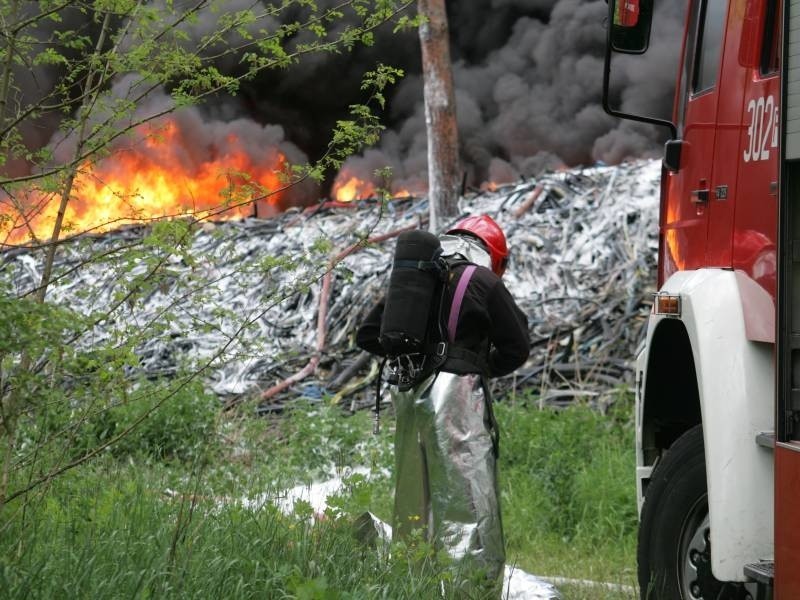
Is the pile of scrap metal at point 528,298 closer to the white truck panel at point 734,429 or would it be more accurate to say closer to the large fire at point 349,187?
the large fire at point 349,187

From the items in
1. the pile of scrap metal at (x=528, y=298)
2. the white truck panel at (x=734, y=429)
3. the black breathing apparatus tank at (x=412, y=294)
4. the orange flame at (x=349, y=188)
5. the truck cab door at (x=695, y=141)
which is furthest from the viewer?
the orange flame at (x=349, y=188)

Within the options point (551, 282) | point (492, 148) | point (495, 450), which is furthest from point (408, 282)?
point (492, 148)

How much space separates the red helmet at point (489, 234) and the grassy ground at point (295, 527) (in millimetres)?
1420

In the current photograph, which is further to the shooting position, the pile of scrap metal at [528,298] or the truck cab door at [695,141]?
the pile of scrap metal at [528,298]

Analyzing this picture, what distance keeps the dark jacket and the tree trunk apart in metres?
8.25

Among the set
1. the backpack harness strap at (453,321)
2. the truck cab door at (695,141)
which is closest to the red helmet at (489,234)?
the backpack harness strap at (453,321)

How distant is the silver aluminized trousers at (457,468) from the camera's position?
197 inches

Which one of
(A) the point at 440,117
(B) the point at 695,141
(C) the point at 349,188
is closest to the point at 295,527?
(B) the point at 695,141

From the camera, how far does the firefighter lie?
5008 mm

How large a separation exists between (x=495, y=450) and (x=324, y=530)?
96 cm

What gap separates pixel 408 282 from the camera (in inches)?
199

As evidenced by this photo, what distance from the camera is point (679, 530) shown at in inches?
156

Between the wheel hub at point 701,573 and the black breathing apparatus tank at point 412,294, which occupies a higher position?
the black breathing apparatus tank at point 412,294

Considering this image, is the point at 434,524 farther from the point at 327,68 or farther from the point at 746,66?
the point at 327,68
